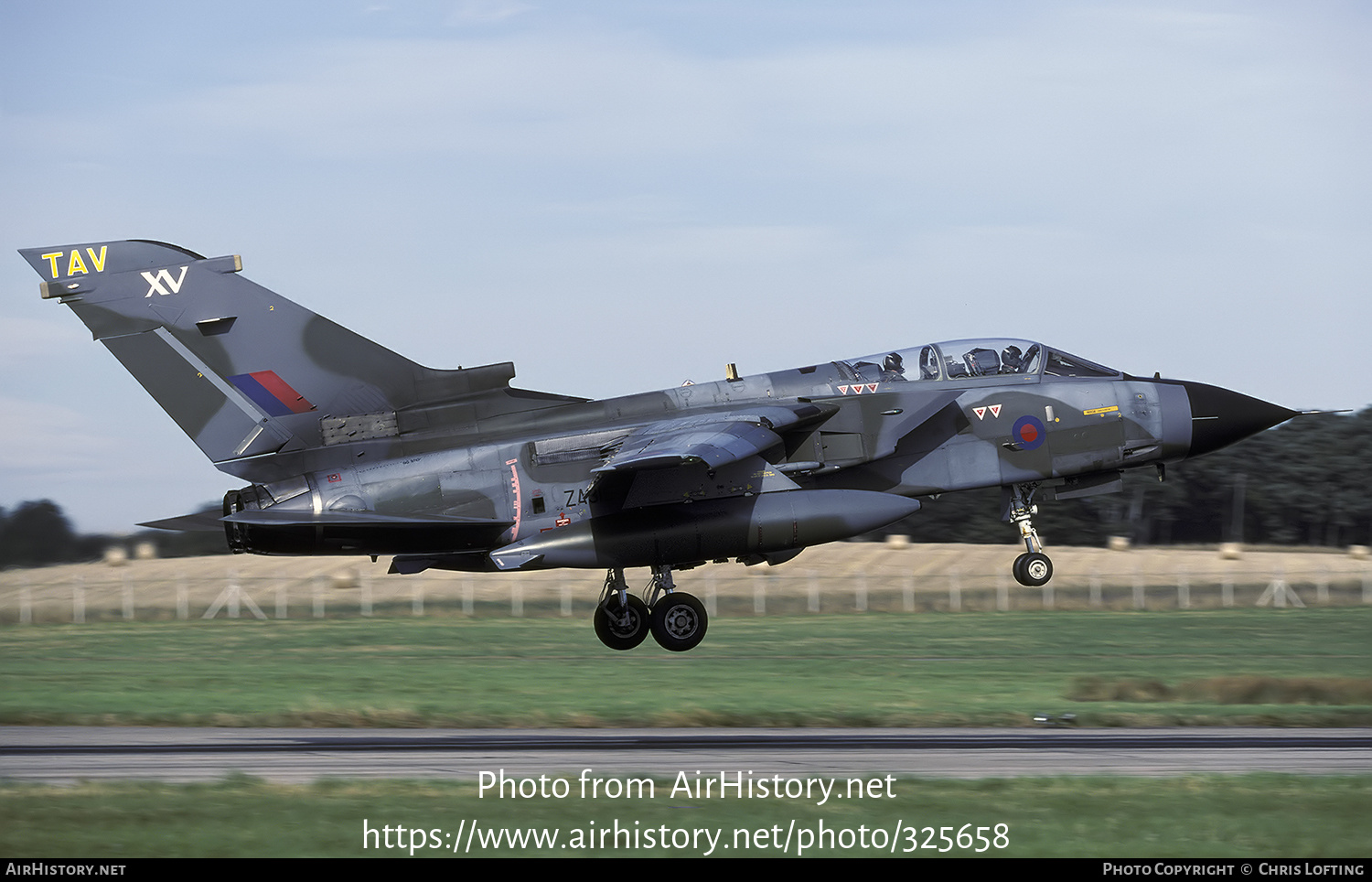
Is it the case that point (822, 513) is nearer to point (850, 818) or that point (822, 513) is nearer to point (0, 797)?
point (850, 818)

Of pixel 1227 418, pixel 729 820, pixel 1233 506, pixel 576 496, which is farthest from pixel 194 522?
pixel 1233 506

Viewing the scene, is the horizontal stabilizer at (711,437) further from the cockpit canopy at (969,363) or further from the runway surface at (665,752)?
the runway surface at (665,752)

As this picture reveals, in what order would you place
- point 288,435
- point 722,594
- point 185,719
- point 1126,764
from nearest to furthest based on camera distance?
point 1126,764 < point 288,435 < point 185,719 < point 722,594

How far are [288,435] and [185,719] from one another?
25.4 ft

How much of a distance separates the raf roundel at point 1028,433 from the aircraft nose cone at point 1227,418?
239 centimetres

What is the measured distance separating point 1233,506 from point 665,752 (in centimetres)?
5965

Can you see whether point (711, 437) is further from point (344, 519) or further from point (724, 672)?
point (724, 672)

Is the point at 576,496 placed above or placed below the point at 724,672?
above

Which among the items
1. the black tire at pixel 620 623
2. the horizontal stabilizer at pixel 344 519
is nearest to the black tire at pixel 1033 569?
the black tire at pixel 620 623

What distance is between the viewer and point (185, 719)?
25.4 m

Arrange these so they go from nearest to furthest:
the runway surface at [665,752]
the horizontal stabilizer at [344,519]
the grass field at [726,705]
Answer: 1. the grass field at [726,705]
2. the runway surface at [665,752]
3. the horizontal stabilizer at [344,519]

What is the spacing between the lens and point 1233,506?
72.4 m

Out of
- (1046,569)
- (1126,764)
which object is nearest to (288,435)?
(1046,569)

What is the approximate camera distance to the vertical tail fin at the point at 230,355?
2058 centimetres
